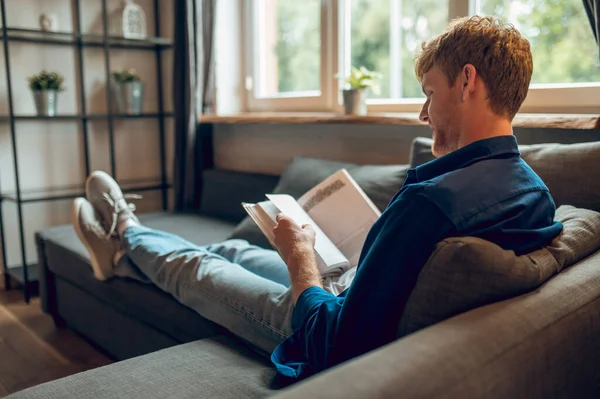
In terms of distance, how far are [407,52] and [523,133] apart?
83cm

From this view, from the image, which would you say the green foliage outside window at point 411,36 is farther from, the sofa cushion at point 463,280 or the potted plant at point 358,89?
the sofa cushion at point 463,280

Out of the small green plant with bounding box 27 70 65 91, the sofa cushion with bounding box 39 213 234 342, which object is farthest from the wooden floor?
the small green plant with bounding box 27 70 65 91

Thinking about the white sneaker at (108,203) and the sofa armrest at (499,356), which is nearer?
the sofa armrest at (499,356)

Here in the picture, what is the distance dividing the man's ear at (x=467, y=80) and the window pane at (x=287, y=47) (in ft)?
6.38

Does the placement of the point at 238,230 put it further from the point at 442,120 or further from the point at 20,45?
the point at 20,45

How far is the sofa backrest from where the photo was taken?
271cm

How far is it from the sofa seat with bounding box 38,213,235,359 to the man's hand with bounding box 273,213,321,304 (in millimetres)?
434

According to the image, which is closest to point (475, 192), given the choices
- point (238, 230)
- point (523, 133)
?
point (523, 133)

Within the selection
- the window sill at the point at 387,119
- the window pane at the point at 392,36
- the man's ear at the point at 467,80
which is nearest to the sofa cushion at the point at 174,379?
the man's ear at the point at 467,80

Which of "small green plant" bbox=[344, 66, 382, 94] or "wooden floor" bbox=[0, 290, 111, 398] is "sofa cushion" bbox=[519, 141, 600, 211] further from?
"wooden floor" bbox=[0, 290, 111, 398]

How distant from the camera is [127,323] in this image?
6.63ft

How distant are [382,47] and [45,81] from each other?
1.71 meters

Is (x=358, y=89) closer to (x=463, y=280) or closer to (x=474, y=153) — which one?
(x=474, y=153)

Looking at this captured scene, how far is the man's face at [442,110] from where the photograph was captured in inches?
40.4
